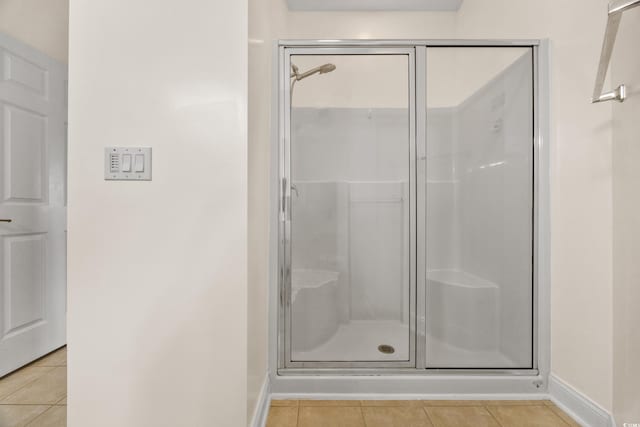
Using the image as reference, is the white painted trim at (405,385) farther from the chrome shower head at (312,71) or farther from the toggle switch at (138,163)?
the chrome shower head at (312,71)

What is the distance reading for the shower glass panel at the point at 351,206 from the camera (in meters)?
1.66

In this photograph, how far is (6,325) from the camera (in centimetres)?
184

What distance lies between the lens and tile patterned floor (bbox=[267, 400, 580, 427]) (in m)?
1.39

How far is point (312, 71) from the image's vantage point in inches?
66.1

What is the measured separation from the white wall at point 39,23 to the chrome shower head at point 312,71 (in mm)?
1810

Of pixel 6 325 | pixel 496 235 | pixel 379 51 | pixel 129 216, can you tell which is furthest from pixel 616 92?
pixel 6 325

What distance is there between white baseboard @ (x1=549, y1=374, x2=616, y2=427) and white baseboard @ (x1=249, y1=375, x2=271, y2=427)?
1.40 meters

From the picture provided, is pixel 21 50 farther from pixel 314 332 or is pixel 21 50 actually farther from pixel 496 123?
pixel 496 123

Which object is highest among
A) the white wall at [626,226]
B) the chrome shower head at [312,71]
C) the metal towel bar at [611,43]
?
the chrome shower head at [312,71]

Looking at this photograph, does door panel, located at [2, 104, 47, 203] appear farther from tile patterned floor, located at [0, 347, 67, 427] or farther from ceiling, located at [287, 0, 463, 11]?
ceiling, located at [287, 0, 463, 11]

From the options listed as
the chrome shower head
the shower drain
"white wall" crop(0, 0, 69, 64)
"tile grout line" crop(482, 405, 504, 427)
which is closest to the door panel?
"white wall" crop(0, 0, 69, 64)

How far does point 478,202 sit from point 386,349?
3.06 feet

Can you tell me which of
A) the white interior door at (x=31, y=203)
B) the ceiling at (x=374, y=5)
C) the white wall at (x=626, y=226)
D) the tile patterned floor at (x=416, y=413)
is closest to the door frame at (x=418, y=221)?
the tile patterned floor at (x=416, y=413)

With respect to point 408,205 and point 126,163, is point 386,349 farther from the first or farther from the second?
point 126,163
